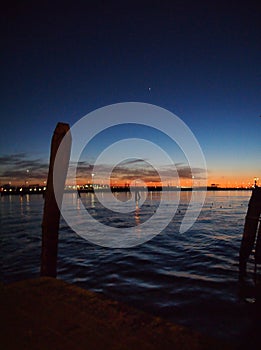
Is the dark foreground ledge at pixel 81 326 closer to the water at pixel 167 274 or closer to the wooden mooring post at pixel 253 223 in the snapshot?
the water at pixel 167 274

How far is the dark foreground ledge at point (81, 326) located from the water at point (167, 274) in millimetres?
4236

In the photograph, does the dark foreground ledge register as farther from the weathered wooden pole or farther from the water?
the water

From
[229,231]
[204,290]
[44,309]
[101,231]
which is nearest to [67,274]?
[204,290]

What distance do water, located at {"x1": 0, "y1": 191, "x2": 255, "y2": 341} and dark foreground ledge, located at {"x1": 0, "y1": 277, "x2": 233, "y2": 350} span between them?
4.24m

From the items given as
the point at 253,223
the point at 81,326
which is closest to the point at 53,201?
the point at 81,326

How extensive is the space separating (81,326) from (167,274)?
831 cm

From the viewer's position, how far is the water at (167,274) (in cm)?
731

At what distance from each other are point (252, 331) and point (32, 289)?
554 centimetres

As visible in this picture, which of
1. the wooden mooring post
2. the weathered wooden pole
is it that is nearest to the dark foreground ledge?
the weathered wooden pole

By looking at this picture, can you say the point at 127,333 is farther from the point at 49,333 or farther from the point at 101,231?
the point at 101,231

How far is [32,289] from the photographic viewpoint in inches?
160

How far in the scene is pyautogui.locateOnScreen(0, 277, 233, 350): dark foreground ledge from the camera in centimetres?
269

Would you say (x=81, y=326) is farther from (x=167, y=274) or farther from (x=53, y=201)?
(x=167, y=274)

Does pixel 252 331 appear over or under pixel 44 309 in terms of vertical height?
under
